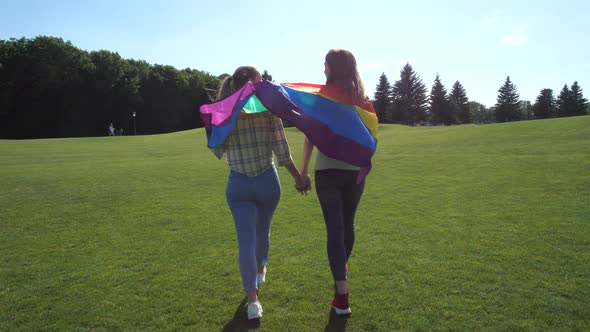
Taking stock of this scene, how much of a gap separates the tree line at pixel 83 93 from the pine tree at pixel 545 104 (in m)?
63.3

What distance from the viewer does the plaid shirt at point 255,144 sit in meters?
3.39

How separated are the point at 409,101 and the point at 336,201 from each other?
75092 millimetres

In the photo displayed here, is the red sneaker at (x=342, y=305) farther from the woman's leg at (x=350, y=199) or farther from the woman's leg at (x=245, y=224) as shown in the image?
the woman's leg at (x=245, y=224)

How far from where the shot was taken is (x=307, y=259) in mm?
4816

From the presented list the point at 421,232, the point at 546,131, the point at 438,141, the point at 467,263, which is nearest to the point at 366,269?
the point at 467,263

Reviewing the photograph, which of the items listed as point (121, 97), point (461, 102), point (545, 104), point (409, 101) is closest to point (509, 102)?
point (545, 104)

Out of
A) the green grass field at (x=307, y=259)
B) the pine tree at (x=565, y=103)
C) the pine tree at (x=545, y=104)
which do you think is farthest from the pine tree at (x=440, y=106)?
the green grass field at (x=307, y=259)

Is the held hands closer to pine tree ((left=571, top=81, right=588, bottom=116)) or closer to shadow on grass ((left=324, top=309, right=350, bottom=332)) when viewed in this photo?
shadow on grass ((left=324, top=309, right=350, bottom=332))

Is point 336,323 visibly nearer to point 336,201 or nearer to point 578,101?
point 336,201

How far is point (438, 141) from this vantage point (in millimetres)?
20844

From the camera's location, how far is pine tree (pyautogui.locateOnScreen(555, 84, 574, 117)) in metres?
70.7

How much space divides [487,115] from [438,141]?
114 meters

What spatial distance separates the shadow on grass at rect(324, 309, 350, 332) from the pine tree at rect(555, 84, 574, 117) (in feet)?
275

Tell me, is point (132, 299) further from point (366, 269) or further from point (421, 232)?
point (421, 232)
